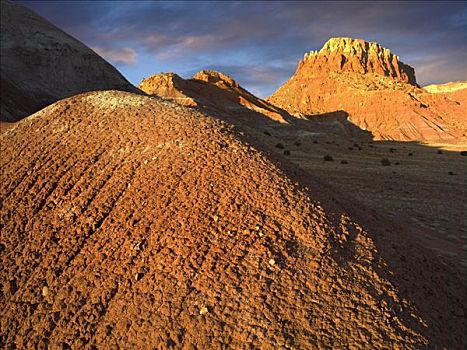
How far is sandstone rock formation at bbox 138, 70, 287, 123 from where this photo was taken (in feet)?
142

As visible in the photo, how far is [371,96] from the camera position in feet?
228

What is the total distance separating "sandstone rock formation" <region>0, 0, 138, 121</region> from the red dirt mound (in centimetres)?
2933

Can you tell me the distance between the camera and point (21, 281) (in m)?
3.20

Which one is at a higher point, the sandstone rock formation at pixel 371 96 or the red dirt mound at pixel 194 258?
the sandstone rock formation at pixel 371 96

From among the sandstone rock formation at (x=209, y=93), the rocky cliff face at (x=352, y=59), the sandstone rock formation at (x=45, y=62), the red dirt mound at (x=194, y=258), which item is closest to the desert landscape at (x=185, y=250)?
the red dirt mound at (x=194, y=258)

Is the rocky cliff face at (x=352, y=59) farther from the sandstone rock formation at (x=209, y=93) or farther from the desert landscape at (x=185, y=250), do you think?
the desert landscape at (x=185, y=250)

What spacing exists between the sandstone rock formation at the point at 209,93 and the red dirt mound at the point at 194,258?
3733 centimetres

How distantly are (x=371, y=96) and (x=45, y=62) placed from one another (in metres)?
57.8

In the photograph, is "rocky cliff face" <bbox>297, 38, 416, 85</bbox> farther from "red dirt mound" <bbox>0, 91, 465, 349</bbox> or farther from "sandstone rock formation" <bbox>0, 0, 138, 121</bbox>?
"red dirt mound" <bbox>0, 91, 465, 349</bbox>

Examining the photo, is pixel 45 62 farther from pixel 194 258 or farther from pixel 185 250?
pixel 194 258

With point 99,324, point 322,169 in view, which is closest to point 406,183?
point 322,169

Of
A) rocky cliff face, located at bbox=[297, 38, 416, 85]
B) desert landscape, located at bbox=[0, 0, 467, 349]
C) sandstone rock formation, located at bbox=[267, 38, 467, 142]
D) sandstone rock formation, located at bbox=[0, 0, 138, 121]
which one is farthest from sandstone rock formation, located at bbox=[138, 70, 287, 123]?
rocky cliff face, located at bbox=[297, 38, 416, 85]

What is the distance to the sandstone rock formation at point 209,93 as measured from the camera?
43312 mm

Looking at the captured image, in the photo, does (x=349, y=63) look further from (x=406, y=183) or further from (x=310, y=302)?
(x=310, y=302)
